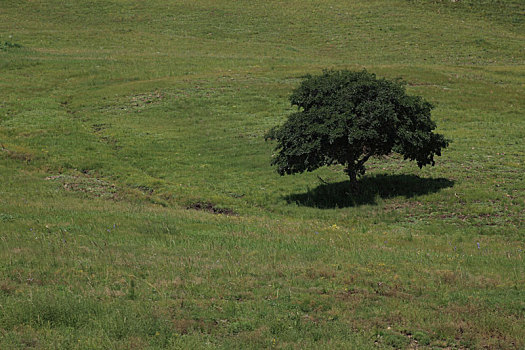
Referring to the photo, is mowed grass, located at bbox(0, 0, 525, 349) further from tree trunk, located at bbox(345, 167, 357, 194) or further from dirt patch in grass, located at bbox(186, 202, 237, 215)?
tree trunk, located at bbox(345, 167, 357, 194)

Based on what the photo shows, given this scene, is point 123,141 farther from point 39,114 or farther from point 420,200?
point 420,200

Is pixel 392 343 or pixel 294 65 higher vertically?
pixel 294 65

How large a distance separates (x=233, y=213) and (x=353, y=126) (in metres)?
6.48

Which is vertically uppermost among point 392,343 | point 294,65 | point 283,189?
point 294,65

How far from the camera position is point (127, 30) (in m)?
81.0

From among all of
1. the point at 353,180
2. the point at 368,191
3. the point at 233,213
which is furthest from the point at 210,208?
the point at 368,191

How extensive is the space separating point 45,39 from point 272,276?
70.8m

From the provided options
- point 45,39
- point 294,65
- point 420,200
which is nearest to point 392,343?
point 420,200

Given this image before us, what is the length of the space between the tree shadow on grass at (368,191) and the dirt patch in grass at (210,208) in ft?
10.4

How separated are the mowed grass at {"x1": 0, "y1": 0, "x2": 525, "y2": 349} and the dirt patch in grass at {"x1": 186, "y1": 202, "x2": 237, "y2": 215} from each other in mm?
112

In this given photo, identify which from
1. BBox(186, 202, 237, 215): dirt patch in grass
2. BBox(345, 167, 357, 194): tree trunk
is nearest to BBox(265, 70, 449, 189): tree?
BBox(345, 167, 357, 194): tree trunk

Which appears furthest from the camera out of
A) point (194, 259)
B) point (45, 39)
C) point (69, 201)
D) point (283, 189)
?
point (45, 39)

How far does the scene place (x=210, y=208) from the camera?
2512 cm

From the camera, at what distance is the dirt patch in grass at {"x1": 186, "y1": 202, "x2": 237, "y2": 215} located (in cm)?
2458
